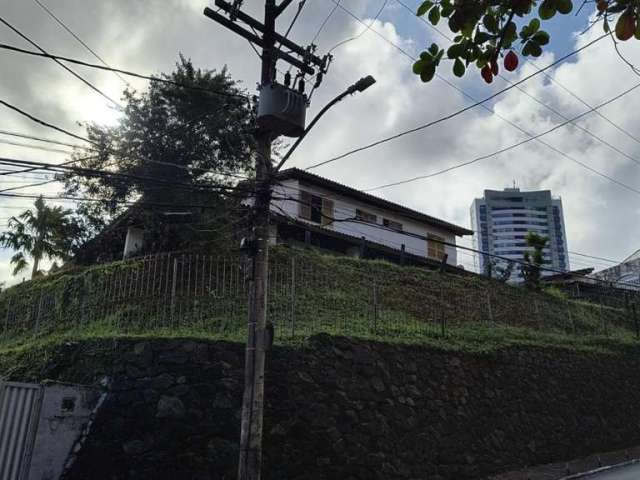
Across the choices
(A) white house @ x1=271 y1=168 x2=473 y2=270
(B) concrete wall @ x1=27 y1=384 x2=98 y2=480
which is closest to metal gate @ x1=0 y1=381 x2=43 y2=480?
(B) concrete wall @ x1=27 y1=384 x2=98 y2=480

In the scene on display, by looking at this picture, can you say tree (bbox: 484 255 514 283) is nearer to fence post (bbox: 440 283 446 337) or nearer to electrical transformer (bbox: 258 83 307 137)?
fence post (bbox: 440 283 446 337)

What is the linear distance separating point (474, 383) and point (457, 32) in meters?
12.2

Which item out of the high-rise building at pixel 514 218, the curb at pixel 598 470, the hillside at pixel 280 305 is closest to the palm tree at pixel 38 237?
the hillside at pixel 280 305

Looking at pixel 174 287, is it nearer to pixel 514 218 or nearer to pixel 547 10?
pixel 547 10

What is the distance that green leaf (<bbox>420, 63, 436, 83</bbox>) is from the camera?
3562 millimetres

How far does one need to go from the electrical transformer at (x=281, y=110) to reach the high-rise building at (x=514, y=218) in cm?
13267

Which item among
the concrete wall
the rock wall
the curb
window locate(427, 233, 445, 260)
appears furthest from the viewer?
window locate(427, 233, 445, 260)

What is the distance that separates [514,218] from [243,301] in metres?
141

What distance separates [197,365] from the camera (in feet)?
34.2

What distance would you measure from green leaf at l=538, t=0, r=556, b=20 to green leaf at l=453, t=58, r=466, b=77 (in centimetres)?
54

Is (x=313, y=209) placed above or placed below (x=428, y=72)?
above

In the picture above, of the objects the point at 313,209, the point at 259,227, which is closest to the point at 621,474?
the point at 259,227

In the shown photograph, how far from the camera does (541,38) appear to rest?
3.46m

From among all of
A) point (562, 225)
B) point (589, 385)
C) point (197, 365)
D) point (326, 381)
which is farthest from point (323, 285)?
point (562, 225)
